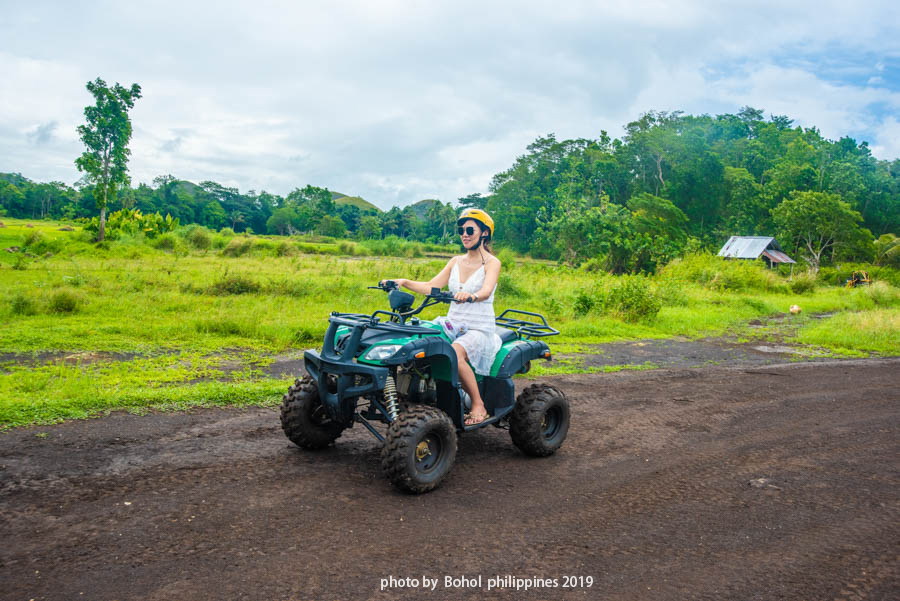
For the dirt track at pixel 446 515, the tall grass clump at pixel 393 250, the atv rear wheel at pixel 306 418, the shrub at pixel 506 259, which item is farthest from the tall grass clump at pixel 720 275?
the tall grass clump at pixel 393 250

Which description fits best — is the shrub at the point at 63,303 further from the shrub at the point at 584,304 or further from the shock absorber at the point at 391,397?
the shrub at the point at 584,304

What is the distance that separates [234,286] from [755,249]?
1497 inches

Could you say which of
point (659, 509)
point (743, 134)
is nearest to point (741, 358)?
point (659, 509)

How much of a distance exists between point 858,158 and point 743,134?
19975 mm

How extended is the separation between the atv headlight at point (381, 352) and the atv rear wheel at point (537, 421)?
5.01ft

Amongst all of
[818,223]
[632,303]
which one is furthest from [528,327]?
[818,223]

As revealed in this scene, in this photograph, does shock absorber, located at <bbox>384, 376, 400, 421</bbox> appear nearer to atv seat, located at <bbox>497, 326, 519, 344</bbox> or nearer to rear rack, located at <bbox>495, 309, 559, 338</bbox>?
atv seat, located at <bbox>497, 326, 519, 344</bbox>

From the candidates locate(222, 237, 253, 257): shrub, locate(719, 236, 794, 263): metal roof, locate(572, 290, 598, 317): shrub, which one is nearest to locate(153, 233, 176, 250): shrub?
locate(222, 237, 253, 257): shrub

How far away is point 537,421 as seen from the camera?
5.40m

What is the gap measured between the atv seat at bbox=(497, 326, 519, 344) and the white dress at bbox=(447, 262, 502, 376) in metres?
0.33

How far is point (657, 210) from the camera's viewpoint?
154 feet

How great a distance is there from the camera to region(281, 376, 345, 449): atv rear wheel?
16.8 ft

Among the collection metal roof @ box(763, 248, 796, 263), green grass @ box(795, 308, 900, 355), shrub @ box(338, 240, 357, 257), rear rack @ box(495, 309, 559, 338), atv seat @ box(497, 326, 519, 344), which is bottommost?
green grass @ box(795, 308, 900, 355)

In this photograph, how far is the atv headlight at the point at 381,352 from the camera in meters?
4.52
